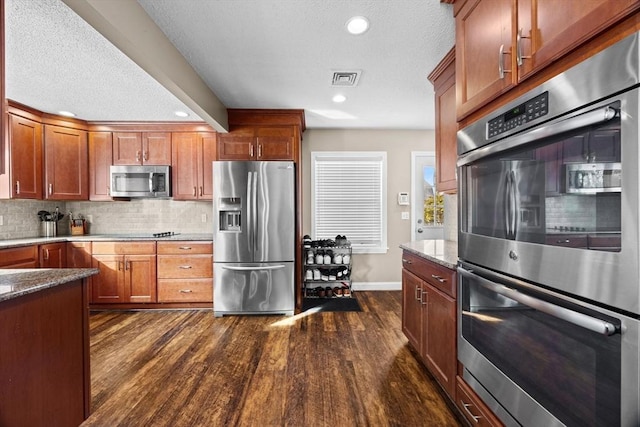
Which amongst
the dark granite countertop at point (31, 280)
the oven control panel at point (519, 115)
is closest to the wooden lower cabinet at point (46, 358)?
the dark granite countertop at point (31, 280)

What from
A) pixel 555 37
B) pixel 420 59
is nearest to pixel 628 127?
pixel 555 37

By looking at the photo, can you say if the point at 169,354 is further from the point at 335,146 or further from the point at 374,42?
the point at 335,146

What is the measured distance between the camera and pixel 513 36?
123 centimetres

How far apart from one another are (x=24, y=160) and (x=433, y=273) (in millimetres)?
4333

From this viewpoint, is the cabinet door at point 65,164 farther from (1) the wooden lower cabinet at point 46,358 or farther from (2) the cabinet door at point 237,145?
(1) the wooden lower cabinet at point 46,358

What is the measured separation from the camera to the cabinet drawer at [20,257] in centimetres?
294

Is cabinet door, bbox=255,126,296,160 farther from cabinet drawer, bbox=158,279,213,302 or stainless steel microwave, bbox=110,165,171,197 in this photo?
cabinet drawer, bbox=158,279,213,302

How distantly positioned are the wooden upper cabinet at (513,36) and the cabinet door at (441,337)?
3.62ft

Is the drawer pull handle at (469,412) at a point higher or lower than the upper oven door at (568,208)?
lower

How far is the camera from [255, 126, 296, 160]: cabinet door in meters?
3.67

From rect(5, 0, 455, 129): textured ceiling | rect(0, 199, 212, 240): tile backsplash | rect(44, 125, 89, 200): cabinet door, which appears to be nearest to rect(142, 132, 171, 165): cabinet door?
rect(5, 0, 455, 129): textured ceiling

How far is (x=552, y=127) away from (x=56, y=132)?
473cm

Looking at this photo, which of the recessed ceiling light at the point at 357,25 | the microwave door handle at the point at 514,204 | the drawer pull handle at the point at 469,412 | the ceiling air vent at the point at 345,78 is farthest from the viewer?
the ceiling air vent at the point at 345,78

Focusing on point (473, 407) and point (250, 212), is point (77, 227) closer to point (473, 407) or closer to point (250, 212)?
point (250, 212)
